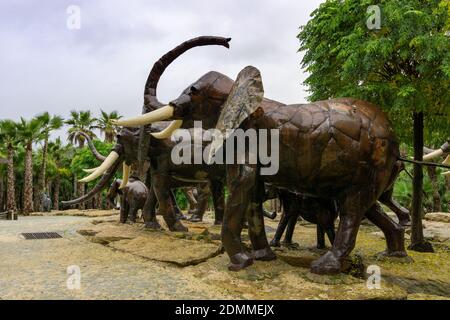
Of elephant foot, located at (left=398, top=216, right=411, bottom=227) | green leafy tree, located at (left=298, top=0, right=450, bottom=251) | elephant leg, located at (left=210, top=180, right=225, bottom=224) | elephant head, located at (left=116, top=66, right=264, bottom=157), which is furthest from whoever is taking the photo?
elephant leg, located at (left=210, top=180, right=225, bottom=224)

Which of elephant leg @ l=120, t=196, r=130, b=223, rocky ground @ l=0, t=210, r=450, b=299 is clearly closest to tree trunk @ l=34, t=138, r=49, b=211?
elephant leg @ l=120, t=196, r=130, b=223

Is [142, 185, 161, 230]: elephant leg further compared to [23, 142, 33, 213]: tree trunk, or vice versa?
[23, 142, 33, 213]: tree trunk

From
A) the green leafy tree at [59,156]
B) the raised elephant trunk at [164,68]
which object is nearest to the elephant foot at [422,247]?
the raised elephant trunk at [164,68]

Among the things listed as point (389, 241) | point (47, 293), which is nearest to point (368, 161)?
point (389, 241)

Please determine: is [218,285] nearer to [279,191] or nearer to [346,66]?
[279,191]

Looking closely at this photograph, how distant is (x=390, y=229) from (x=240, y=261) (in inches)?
83.9

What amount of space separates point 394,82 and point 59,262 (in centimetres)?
513

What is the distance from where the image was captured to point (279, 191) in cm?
538

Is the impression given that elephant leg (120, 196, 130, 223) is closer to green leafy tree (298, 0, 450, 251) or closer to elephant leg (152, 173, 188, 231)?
elephant leg (152, 173, 188, 231)

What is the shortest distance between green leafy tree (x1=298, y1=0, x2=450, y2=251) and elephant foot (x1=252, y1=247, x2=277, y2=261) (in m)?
2.68

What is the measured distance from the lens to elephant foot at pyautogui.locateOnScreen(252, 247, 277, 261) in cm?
433

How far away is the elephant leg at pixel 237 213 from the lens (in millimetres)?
3975

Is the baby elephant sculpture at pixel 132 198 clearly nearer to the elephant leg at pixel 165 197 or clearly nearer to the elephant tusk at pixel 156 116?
the elephant leg at pixel 165 197

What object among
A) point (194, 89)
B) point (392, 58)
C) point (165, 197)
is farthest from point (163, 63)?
point (392, 58)
